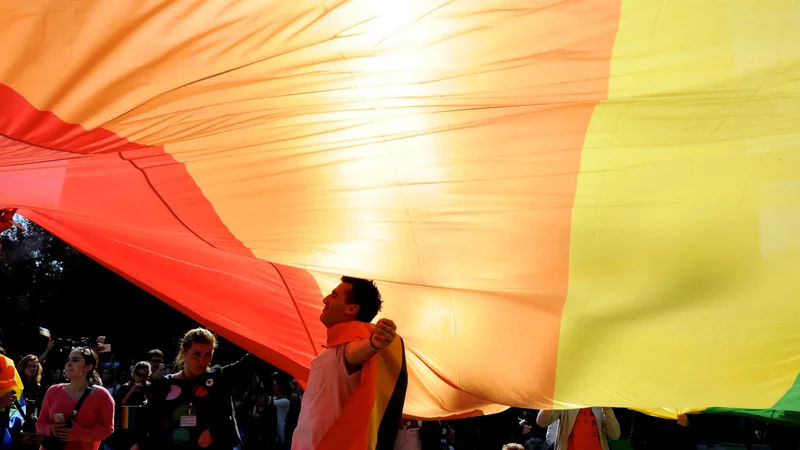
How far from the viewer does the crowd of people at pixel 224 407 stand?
3502 millimetres

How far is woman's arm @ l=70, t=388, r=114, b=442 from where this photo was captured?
5734 mm

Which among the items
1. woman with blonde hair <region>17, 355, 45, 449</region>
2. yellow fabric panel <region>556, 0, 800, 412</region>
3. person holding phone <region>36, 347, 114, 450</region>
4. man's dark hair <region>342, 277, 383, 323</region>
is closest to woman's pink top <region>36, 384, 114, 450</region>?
person holding phone <region>36, 347, 114, 450</region>

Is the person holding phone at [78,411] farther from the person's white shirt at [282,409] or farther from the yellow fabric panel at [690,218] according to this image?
the person's white shirt at [282,409]

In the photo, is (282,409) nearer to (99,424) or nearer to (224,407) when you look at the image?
(99,424)

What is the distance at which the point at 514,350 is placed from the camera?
413 centimetres

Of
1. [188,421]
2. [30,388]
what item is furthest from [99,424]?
[30,388]

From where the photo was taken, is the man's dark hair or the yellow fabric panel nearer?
the yellow fabric panel

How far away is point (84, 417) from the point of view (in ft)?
19.0

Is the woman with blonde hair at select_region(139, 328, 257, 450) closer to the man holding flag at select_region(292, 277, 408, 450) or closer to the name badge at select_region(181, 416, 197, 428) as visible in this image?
the name badge at select_region(181, 416, 197, 428)

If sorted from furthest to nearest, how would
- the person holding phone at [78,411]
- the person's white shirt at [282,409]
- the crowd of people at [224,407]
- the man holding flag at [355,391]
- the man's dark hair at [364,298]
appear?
the person's white shirt at [282,409]
the person holding phone at [78,411]
the man's dark hair at [364,298]
the crowd of people at [224,407]
the man holding flag at [355,391]

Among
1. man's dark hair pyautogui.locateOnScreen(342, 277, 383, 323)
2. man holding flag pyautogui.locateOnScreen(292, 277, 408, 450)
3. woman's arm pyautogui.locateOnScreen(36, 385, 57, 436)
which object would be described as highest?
man's dark hair pyautogui.locateOnScreen(342, 277, 383, 323)

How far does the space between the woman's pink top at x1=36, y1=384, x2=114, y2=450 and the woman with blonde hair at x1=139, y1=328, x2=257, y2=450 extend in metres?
1.13

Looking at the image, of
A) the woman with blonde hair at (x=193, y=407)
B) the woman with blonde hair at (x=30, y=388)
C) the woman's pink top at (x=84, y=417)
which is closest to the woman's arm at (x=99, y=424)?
the woman's pink top at (x=84, y=417)

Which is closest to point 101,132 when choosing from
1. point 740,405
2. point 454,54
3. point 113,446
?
point 454,54
